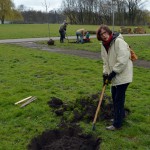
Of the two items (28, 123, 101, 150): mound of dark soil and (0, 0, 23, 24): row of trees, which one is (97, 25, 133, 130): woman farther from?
(0, 0, 23, 24): row of trees

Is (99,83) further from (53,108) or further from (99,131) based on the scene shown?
(99,131)

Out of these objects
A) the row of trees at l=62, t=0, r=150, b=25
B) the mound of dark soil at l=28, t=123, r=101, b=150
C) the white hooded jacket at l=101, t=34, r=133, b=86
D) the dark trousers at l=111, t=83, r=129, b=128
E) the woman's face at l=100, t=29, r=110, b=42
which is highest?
the row of trees at l=62, t=0, r=150, b=25

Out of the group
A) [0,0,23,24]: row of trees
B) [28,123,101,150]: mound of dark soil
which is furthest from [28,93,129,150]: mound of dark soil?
[0,0,23,24]: row of trees

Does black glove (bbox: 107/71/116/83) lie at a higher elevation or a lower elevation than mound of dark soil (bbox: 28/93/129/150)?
higher

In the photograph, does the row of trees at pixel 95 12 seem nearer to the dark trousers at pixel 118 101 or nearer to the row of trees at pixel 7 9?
the row of trees at pixel 7 9

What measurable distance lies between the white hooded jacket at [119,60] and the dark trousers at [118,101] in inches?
6.7

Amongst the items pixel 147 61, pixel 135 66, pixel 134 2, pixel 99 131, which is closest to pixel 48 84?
pixel 99 131

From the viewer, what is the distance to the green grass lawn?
574cm

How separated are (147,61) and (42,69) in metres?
5.58

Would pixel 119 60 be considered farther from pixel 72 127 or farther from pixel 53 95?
pixel 53 95

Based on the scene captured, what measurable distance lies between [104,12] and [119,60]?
86668 mm

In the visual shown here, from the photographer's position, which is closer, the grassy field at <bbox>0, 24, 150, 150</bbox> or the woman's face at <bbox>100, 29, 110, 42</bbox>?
the woman's face at <bbox>100, 29, 110, 42</bbox>

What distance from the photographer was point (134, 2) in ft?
293

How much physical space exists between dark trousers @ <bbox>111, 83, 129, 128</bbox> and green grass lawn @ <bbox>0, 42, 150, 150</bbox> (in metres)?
0.21
